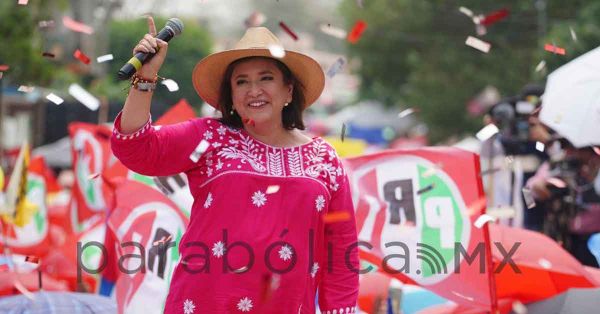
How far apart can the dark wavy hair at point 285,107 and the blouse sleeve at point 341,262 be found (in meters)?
0.27

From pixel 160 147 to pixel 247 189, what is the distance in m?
0.30

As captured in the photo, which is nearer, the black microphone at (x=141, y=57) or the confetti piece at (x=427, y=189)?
the black microphone at (x=141, y=57)

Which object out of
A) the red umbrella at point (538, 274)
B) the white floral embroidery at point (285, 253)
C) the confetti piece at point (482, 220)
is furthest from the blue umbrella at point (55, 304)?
the red umbrella at point (538, 274)

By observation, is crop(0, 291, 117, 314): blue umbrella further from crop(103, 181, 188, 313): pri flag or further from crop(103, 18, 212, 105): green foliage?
crop(103, 18, 212, 105): green foliage

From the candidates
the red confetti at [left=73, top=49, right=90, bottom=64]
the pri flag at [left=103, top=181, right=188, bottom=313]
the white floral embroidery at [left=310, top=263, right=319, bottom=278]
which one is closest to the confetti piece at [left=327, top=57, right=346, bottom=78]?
the pri flag at [left=103, top=181, right=188, bottom=313]

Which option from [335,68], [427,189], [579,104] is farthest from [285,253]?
[579,104]

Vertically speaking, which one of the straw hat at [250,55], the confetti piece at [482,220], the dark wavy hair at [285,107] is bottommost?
the confetti piece at [482,220]

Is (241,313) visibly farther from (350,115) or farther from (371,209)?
(350,115)

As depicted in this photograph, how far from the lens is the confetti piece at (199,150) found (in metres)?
3.16

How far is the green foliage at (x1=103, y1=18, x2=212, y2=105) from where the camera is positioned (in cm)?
2319

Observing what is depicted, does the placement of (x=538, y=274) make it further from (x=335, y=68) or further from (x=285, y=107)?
(x=285, y=107)

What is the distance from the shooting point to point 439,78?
86.0 ft

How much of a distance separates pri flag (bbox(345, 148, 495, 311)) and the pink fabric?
1.21m

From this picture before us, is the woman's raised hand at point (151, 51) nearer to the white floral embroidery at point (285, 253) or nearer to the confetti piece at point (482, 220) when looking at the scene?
the white floral embroidery at point (285, 253)
